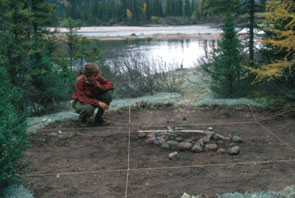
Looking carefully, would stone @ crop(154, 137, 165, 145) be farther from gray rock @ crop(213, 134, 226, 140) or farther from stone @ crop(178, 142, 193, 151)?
gray rock @ crop(213, 134, 226, 140)

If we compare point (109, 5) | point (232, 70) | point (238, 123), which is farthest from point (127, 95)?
point (109, 5)

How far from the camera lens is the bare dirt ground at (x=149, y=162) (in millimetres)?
4117

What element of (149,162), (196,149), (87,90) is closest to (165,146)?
(196,149)

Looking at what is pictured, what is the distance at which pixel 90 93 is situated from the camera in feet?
22.3

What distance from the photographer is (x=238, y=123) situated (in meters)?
6.98

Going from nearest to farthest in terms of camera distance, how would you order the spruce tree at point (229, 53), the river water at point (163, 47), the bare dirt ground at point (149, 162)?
the bare dirt ground at point (149, 162), the spruce tree at point (229, 53), the river water at point (163, 47)

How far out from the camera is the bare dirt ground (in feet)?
13.5

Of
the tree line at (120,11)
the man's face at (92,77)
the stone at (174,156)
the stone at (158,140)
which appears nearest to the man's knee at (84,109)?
the man's face at (92,77)

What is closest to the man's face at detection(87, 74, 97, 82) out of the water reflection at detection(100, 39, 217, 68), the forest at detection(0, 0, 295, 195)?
the forest at detection(0, 0, 295, 195)

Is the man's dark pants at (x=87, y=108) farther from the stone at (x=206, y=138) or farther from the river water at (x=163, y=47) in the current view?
the river water at (x=163, y=47)

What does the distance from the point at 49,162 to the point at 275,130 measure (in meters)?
4.15

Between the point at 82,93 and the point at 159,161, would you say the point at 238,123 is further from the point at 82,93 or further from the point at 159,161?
the point at 82,93

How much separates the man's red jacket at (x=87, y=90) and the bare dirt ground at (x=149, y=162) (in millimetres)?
598

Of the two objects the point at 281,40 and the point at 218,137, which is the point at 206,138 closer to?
the point at 218,137
